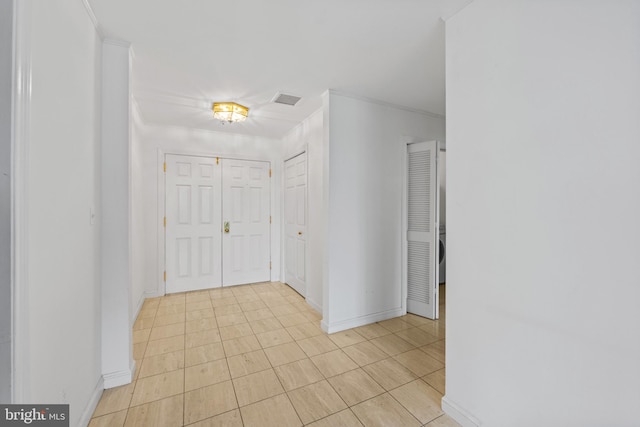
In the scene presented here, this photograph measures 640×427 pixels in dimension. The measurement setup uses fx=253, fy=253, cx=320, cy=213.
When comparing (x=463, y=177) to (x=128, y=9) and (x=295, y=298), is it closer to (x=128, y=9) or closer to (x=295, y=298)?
(x=128, y=9)

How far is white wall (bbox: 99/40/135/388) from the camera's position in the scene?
1.80 meters

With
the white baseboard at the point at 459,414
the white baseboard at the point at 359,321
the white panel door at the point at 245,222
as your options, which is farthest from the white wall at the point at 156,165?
the white baseboard at the point at 459,414

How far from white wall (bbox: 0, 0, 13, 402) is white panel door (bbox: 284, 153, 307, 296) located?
2842 mm

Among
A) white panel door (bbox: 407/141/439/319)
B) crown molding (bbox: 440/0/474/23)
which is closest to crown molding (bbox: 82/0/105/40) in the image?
crown molding (bbox: 440/0/474/23)

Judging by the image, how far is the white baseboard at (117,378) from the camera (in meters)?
1.79

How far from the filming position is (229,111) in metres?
2.93


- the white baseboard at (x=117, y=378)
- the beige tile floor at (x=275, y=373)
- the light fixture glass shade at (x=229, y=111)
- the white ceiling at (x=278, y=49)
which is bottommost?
the beige tile floor at (x=275, y=373)

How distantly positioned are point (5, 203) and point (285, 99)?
8.03 ft

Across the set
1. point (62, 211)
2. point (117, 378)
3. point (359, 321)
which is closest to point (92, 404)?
point (117, 378)

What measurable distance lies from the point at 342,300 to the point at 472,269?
4.98 feet

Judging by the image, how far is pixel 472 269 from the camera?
148cm

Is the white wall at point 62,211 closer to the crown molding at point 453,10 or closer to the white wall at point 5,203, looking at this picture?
the white wall at point 5,203

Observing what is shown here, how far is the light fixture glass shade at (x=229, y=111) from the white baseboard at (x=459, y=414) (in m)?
3.25

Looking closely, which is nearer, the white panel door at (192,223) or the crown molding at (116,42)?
the crown molding at (116,42)
